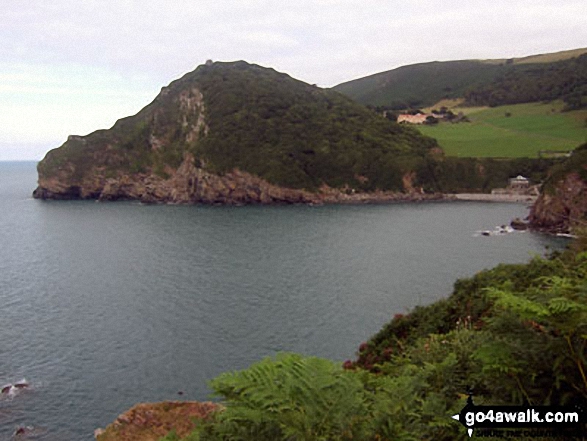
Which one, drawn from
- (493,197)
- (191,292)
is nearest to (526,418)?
(191,292)

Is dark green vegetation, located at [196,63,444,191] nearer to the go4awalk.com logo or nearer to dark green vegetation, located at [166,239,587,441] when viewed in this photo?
dark green vegetation, located at [166,239,587,441]

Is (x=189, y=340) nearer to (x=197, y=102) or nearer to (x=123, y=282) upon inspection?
(x=123, y=282)

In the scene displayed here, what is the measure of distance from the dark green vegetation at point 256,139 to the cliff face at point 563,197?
43709mm

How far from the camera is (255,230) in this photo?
82438 mm

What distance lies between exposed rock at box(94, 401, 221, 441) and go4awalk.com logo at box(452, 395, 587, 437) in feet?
63.2

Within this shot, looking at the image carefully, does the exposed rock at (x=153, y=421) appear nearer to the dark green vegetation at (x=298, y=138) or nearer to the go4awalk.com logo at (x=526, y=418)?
the go4awalk.com logo at (x=526, y=418)

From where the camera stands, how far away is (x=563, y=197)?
7775 cm

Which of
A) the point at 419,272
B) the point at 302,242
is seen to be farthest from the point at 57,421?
the point at 302,242

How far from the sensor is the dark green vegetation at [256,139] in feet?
399

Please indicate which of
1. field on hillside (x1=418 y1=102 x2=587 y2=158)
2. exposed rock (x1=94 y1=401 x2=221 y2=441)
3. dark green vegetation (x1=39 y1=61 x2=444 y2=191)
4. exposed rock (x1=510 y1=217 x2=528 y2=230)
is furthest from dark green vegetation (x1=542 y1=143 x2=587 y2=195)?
exposed rock (x1=94 y1=401 x2=221 y2=441)

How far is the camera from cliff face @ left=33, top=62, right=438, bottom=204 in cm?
11925

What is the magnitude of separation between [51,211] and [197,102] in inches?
2095

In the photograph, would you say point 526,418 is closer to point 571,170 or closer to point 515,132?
point 571,170

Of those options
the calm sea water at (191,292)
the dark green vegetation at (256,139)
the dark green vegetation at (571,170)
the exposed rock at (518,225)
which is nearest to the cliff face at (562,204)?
the dark green vegetation at (571,170)
